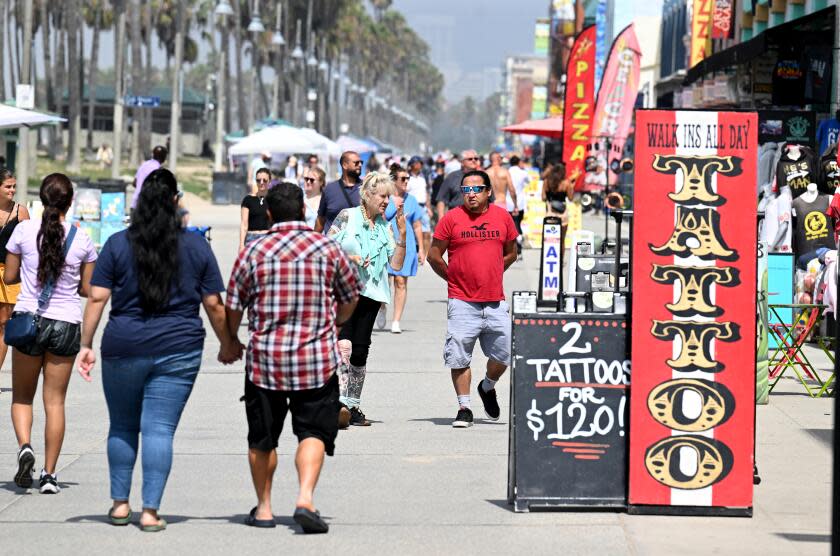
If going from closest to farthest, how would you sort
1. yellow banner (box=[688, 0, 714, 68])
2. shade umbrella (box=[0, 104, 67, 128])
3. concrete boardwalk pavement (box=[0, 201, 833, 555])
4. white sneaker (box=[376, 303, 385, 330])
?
concrete boardwalk pavement (box=[0, 201, 833, 555]), white sneaker (box=[376, 303, 385, 330]), shade umbrella (box=[0, 104, 67, 128]), yellow banner (box=[688, 0, 714, 68])

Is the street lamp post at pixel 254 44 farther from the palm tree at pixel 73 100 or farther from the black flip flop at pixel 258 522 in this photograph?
the black flip flop at pixel 258 522

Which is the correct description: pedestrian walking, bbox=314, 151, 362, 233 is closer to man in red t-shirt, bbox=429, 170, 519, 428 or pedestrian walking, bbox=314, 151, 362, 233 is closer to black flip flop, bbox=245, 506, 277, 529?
man in red t-shirt, bbox=429, 170, 519, 428

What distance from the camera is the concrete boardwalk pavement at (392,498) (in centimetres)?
691

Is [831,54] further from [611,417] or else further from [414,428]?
[611,417]

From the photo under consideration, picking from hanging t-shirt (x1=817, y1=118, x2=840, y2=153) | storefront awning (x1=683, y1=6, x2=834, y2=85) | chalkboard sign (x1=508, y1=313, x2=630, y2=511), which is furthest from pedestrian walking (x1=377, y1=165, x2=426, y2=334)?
chalkboard sign (x1=508, y1=313, x2=630, y2=511)

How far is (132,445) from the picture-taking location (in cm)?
713

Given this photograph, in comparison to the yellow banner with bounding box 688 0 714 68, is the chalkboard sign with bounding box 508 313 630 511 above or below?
below

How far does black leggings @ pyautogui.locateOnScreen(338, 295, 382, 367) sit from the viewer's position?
10.3 m

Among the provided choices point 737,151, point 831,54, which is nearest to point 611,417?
point 737,151

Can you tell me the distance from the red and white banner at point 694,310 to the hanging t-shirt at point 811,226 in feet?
27.2

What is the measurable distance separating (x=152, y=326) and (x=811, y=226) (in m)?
9.81

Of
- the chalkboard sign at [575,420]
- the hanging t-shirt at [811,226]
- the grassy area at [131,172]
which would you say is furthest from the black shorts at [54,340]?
the grassy area at [131,172]

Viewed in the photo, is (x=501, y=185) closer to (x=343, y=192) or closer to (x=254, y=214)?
(x=254, y=214)

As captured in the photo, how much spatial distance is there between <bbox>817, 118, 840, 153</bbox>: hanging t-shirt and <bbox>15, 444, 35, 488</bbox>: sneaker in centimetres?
1225
